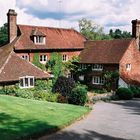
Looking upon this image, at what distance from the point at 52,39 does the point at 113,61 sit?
10.4m

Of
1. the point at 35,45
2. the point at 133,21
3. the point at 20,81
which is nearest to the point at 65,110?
the point at 20,81

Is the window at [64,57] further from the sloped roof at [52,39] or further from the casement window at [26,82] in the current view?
the casement window at [26,82]

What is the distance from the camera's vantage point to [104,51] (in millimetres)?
55562

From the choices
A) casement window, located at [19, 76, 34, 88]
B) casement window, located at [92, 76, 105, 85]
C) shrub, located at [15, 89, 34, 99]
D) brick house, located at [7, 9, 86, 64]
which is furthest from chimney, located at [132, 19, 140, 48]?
shrub, located at [15, 89, 34, 99]

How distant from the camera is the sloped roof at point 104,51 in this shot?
174ft

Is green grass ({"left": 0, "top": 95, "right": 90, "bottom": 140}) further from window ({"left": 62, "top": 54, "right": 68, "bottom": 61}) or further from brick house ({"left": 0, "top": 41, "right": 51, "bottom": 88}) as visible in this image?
window ({"left": 62, "top": 54, "right": 68, "bottom": 61})

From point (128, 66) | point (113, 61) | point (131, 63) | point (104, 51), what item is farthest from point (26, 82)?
point (131, 63)

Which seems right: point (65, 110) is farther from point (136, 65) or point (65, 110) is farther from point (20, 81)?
point (136, 65)

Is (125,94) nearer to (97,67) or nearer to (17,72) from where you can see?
(97,67)

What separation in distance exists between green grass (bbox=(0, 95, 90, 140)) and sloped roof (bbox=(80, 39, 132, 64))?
26031mm

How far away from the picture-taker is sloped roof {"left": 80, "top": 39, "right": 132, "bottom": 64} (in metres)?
53.1

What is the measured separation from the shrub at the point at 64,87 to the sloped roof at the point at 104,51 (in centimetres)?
1423

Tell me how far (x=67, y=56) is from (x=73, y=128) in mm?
34504

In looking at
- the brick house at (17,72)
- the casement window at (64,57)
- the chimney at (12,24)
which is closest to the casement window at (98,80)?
the casement window at (64,57)
